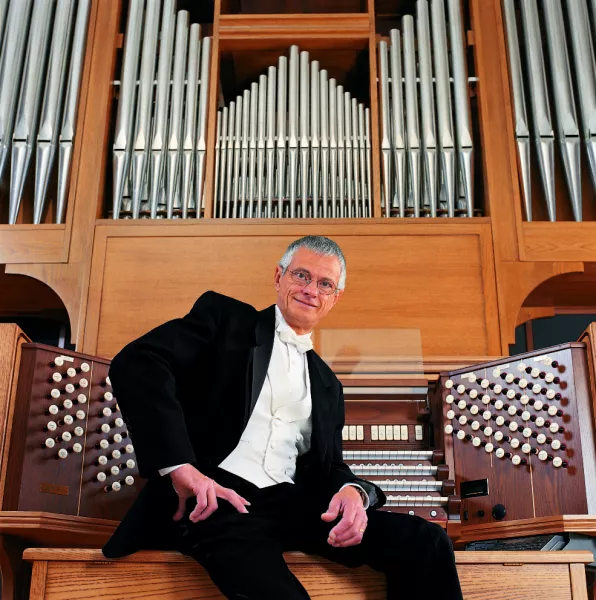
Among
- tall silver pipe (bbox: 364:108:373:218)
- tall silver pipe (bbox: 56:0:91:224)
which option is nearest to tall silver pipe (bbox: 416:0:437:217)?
tall silver pipe (bbox: 364:108:373:218)

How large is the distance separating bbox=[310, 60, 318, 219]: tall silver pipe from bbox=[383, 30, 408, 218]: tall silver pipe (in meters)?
0.45

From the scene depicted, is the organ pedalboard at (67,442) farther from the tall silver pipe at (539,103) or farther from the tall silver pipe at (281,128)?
the tall silver pipe at (539,103)

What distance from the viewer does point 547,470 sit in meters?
3.51

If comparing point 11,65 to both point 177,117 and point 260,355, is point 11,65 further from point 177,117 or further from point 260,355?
point 260,355

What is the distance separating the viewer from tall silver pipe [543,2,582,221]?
5.23 m

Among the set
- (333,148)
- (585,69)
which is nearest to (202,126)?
(333,148)

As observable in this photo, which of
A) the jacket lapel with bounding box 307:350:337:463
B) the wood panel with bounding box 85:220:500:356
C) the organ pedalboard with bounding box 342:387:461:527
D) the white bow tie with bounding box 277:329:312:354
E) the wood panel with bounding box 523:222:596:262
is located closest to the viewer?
the jacket lapel with bounding box 307:350:337:463

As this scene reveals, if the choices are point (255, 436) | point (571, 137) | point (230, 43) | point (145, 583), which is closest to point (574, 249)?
point (571, 137)

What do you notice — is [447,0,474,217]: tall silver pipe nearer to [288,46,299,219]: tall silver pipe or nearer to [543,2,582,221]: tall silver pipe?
[543,2,582,221]: tall silver pipe

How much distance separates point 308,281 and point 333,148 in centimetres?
263

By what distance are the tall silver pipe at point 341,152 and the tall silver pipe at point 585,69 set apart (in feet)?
4.72

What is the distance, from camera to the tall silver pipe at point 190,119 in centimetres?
523

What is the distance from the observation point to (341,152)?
17.5 feet

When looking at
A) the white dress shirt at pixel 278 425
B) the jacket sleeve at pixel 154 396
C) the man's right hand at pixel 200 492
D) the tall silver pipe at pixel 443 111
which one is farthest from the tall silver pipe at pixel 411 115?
the man's right hand at pixel 200 492
